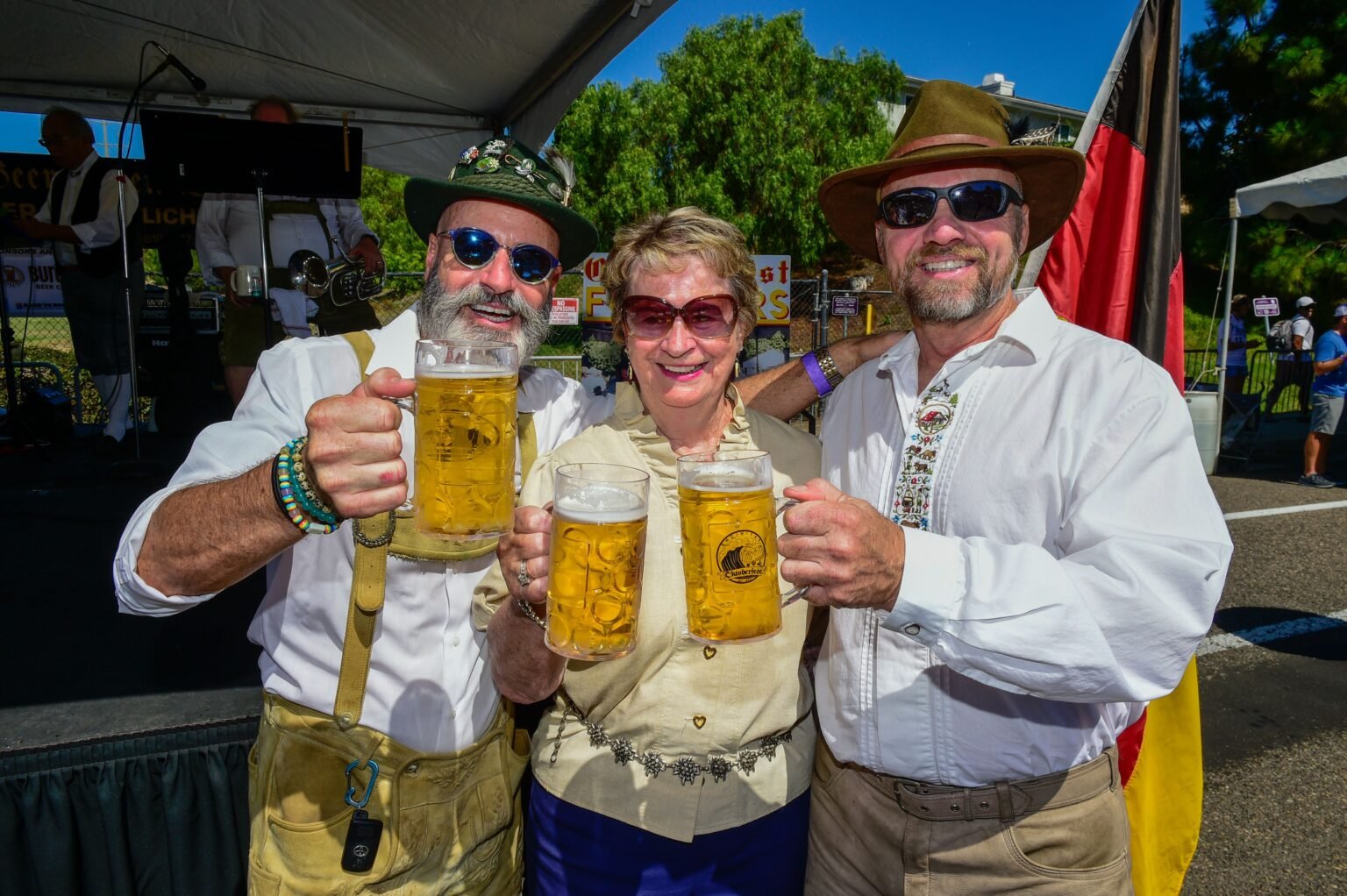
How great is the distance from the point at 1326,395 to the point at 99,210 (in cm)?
1161

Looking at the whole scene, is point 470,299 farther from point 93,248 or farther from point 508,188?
point 93,248

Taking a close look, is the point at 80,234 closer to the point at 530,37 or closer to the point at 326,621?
the point at 530,37

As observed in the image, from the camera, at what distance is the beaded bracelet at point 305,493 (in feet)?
3.97

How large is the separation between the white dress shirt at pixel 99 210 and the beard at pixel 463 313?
5045 mm

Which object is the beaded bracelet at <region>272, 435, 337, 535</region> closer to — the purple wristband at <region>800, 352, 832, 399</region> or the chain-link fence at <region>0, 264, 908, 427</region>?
the purple wristband at <region>800, 352, 832, 399</region>

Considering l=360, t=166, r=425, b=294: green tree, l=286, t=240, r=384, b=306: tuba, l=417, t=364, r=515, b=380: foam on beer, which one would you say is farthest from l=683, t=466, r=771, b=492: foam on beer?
l=360, t=166, r=425, b=294: green tree

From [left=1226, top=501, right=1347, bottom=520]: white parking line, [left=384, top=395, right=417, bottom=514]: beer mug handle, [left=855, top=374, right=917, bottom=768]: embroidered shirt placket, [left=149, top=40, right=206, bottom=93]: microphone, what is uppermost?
[left=149, top=40, right=206, bottom=93]: microphone

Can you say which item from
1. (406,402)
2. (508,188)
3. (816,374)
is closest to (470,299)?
(508,188)

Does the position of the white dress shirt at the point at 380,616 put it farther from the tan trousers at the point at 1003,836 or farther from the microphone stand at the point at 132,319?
the microphone stand at the point at 132,319

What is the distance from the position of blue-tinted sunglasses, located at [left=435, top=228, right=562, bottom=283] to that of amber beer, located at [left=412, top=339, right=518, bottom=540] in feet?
2.30

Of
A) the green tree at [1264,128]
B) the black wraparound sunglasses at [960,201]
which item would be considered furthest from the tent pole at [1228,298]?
the black wraparound sunglasses at [960,201]

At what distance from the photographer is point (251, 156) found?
427 centimetres

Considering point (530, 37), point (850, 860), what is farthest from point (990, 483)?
point (530, 37)

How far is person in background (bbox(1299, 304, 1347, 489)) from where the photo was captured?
8242 millimetres
